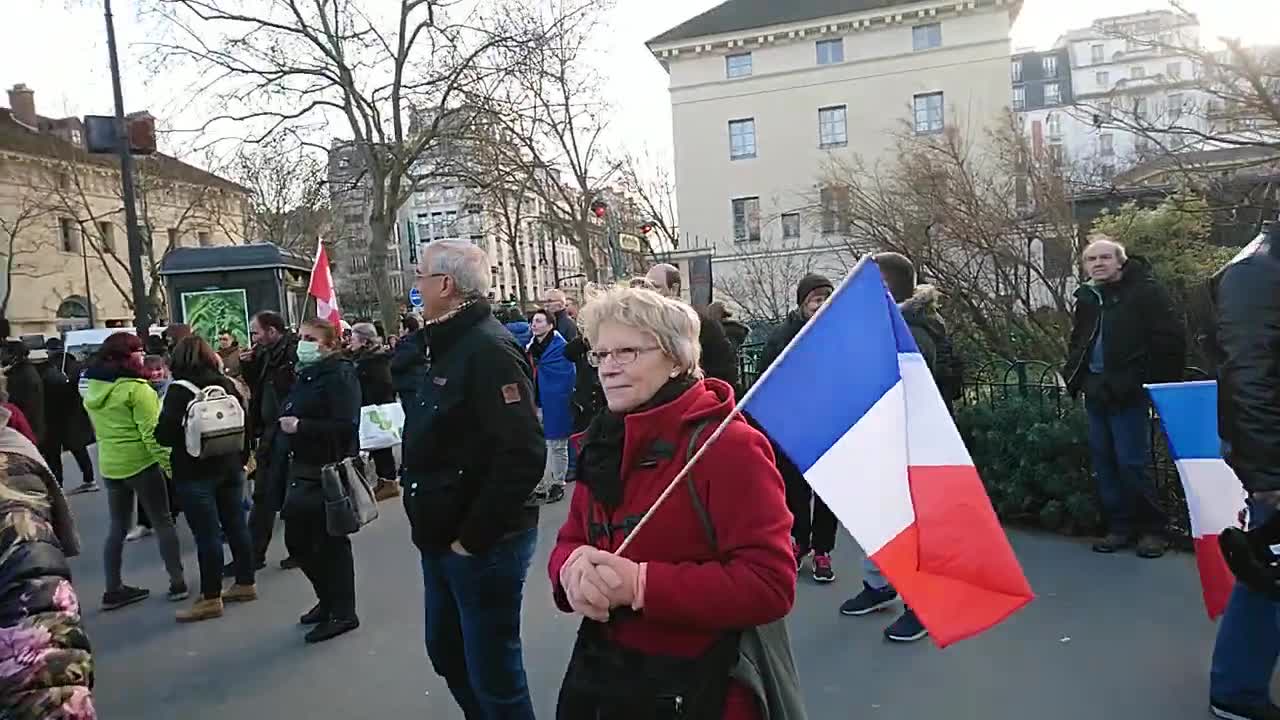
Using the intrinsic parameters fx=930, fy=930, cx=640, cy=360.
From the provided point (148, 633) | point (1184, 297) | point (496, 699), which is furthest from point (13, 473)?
point (1184, 297)

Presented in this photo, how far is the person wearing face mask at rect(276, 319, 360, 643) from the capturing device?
17.4 ft

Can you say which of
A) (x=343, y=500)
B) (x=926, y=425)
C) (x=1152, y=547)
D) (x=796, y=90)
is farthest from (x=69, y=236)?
(x=926, y=425)

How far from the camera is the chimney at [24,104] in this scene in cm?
5262

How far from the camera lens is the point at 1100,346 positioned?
5.74m

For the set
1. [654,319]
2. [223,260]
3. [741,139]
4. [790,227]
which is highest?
[741,139]

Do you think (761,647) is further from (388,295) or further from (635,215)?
(635,215)

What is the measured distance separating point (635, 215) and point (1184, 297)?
32.4 metres

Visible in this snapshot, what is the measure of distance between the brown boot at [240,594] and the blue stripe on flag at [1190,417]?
216 inches

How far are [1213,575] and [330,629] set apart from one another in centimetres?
448

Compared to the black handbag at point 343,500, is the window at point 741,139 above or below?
above

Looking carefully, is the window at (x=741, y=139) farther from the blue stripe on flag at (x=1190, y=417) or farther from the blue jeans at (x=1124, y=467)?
the blue stripe on flag at (x=1190, y=417)

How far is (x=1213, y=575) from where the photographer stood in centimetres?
376

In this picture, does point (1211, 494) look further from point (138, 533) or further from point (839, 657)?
point (138, 533)

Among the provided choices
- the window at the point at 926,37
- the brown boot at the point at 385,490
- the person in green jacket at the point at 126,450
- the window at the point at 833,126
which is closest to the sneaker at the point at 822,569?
the person in green jacket at the point at 126,450
